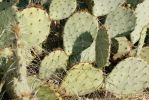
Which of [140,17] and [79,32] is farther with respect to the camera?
[140,17]

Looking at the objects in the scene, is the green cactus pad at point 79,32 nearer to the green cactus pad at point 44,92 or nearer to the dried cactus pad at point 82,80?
the dried cactus pad at point 82,80

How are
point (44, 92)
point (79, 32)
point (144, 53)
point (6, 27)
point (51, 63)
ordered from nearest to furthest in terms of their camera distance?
1. point (44, 92)
2. point (6, 27)
3. point (51, 63)
4. point (79, 32)
5. point (144, 53)

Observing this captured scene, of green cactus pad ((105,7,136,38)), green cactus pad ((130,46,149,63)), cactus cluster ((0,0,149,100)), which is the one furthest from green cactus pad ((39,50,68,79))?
green cactus pad ((130,46,149,63))

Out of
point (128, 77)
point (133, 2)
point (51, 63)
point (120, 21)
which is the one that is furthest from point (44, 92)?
point (133, 2)

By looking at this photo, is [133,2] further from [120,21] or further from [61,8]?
[61,8]

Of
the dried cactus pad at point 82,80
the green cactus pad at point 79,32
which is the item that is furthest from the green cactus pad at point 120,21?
the dried cactus pad at point 82,80

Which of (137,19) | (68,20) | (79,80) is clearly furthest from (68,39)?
(137,19)

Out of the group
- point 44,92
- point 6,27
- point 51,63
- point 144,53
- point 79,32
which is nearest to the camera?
point 44,92
